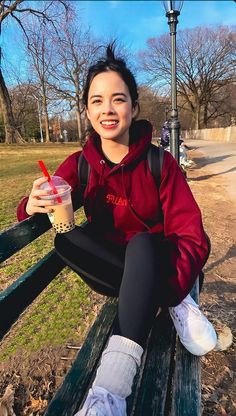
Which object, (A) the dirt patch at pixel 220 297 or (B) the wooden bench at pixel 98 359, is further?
(A) the dirt patch at pixel 220 297

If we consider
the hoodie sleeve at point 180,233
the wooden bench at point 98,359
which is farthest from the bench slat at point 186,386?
the hoodie sleeve at point 180,233

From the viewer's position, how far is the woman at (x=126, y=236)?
4.36ft

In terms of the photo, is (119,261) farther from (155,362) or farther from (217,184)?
(217,184)

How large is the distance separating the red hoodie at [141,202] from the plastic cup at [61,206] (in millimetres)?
244

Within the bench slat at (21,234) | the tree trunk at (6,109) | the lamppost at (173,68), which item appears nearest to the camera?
the bench slat at (21,234)

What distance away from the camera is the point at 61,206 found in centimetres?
153

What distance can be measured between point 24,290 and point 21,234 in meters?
0.24

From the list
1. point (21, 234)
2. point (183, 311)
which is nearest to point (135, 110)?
point (21, 234)

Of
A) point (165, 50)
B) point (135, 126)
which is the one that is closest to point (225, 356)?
point (135, 126)

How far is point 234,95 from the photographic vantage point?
4609 cm

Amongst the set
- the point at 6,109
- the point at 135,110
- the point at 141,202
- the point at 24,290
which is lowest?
the point at 24,290

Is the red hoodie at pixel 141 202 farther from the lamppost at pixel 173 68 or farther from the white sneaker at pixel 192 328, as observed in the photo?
the lamppost at pixel 173 68

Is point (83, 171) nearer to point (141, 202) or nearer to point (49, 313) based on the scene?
point (141, 202)

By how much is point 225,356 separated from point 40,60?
28.0 meters
